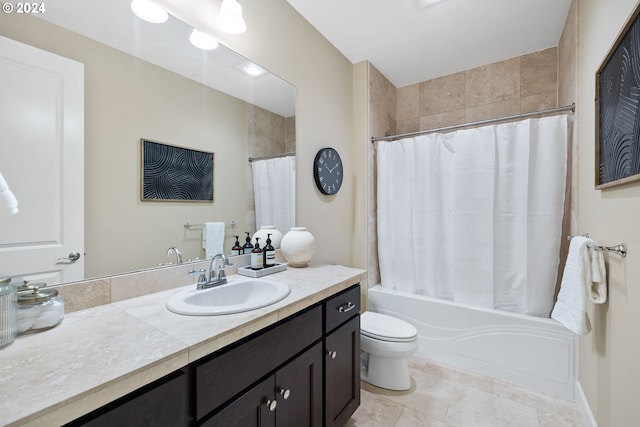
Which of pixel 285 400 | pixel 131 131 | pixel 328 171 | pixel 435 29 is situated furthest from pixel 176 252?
pixel 435 29

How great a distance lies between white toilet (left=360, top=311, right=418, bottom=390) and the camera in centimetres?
177

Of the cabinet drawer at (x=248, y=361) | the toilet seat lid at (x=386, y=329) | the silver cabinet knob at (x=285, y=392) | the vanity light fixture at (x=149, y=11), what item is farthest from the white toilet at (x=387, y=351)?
the vanity light fixture at (x=149, y=11)

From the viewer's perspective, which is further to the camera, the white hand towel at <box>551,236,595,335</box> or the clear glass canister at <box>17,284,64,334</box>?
the white hand towel at <box>551,236,595,335</box>

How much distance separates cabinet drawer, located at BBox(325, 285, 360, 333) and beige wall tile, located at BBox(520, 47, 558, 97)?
2.28 meters

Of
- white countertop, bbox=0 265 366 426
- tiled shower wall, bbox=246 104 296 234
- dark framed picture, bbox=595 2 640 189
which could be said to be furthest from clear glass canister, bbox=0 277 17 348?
dark framed picture, bbox=595 2 640 189

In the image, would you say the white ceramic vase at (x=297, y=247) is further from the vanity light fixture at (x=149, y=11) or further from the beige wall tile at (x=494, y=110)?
the beige wall tile at (x=494, y=110)

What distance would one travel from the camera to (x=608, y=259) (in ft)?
4.02

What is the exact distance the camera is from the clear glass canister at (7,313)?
69 centimetres

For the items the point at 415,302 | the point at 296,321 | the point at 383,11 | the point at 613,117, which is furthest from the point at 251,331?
the point at 383,11

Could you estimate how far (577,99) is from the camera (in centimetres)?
169

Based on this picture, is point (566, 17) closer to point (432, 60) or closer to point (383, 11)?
point (432, 60)

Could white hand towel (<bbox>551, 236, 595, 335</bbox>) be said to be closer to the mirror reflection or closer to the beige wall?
the beige wall

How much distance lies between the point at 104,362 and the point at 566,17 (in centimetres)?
303

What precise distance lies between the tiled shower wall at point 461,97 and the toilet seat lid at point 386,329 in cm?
53
